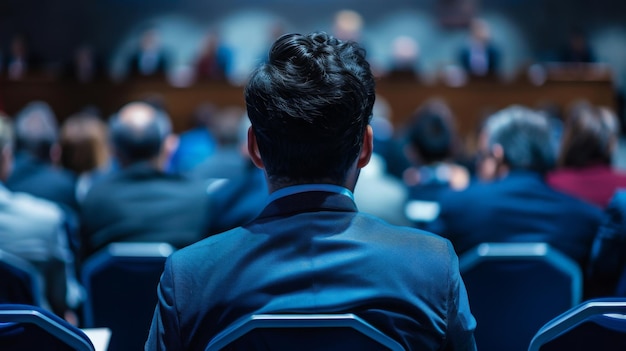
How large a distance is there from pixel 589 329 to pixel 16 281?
5.19 ft

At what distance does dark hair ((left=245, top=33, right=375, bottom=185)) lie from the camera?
46.6 inches

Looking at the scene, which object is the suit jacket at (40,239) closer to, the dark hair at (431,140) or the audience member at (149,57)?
the dark hair at (431,140)

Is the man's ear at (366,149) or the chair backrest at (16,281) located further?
the chair backrest at (16,281)

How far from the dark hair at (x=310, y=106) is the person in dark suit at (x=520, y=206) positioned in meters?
1.29

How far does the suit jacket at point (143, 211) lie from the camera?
261 cm

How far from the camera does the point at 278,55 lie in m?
1.24

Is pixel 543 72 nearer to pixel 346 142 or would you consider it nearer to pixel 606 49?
pixel 606 49

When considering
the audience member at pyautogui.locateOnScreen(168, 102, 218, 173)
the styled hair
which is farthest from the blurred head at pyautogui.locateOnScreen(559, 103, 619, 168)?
the audience member at pyautogui.locateOnScreen(168, 102, 218, 173)

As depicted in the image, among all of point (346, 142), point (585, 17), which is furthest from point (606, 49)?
point (346, 142)

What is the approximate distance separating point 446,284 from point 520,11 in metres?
12.3

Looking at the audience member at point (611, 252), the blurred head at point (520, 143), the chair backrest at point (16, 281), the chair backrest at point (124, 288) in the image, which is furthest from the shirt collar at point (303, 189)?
the blurred head at point (520, 143)

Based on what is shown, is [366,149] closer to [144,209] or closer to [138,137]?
[144,209]

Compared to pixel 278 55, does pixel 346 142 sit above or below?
below

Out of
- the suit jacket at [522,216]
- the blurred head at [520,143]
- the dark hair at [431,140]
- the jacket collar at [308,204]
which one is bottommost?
the dark hair at [431,140]
